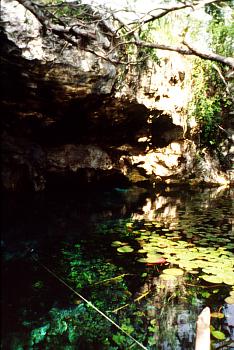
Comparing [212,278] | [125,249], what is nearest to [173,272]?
[212,278]

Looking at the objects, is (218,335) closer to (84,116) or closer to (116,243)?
(116,243)

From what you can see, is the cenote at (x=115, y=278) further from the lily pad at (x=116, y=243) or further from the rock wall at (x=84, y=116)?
the rock wall at (x=84, y=116)

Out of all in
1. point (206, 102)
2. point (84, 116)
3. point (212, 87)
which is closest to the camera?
point (84, 116)

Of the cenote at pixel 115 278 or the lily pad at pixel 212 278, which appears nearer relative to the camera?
the cenote at pixel 115 278

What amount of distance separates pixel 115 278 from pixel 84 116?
5.95 meters

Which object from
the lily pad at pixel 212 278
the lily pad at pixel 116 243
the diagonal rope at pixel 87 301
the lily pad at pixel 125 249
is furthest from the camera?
the lily pad at pixel 116 243

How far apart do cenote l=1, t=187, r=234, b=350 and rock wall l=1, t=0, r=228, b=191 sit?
2574mm

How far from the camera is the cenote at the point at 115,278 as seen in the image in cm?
251

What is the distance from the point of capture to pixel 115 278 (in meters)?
3.54

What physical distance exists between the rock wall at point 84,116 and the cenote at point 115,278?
8.44ft

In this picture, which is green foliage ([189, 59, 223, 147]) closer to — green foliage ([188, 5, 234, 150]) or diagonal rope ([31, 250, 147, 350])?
green foliage ([188, 5, 234, 150])

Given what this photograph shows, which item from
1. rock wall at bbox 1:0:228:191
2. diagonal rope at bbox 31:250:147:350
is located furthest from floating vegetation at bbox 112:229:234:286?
rock wall at bbox 1:0:228:191

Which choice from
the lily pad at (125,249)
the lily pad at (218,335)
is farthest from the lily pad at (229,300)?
the lily pad at (125,249)

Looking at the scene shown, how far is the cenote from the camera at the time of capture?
2.51 meters
